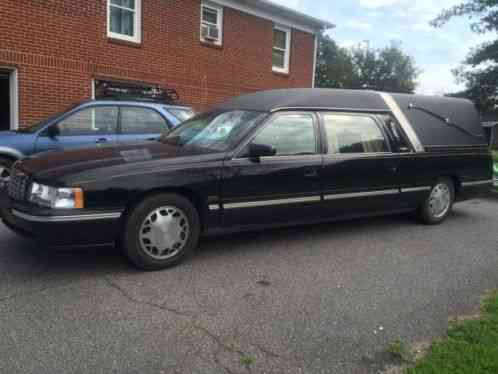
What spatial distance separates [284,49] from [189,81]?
4391mm

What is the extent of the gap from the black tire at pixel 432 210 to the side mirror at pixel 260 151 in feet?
9.25

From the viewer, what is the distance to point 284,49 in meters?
15.5

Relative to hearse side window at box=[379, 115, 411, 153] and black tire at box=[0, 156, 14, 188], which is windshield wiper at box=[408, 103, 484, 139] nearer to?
hearse side window at box=[379, 115, 411, 153]

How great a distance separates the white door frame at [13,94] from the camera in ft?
31.1

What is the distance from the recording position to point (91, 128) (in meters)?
6.79

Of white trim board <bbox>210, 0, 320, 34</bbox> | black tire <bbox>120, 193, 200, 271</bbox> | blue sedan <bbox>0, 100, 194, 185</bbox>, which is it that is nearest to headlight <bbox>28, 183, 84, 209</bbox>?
black tire <bbox>120, 193, 200, 271</bbox>

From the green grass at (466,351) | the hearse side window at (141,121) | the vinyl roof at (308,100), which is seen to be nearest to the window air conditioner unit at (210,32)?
the hearse side window at (141,121)

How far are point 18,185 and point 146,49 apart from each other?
8.54m

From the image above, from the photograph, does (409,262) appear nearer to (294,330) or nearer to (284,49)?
(294,330)

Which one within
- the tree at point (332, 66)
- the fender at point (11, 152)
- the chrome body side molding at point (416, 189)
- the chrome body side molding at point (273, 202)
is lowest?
the chrome body side molding at point (273, 202)

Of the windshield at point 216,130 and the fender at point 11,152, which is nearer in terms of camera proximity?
the windshield at point 216,130

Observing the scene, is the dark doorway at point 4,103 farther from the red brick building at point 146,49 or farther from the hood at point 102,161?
the hood at point 102,161

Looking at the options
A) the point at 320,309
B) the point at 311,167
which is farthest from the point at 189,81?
the point at 320,309

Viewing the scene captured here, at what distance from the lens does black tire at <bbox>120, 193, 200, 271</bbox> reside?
12.6ft
